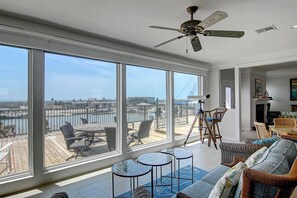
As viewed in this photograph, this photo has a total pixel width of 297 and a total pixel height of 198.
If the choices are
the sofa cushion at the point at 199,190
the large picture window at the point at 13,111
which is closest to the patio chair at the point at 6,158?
the large picture window at the point at 13,111

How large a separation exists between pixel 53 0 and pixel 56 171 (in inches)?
97.0

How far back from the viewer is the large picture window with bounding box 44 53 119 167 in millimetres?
2928

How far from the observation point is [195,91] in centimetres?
564

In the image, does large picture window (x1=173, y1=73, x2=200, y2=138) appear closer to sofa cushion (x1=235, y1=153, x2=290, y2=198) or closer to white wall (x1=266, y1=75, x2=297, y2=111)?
sofa cushion (x1=235, y1=153, x2=290, y2=198)

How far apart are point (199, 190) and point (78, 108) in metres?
2.45

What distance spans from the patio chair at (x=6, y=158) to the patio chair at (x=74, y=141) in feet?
2.49

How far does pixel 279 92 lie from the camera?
28.8 feet

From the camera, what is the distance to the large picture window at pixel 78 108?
293 cm

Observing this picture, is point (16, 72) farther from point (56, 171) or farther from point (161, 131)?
point (161, 131)

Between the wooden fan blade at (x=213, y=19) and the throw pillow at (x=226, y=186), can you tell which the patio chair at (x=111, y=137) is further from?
the throw pillow at (x=226, y=186)

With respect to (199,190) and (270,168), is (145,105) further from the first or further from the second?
(270,168)

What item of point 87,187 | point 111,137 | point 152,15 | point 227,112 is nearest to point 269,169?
point 152,15

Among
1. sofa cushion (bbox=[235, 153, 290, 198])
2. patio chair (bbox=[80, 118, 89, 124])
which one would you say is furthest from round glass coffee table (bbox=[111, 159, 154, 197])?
patio chair (bbox=[80, 118, 89, 124])

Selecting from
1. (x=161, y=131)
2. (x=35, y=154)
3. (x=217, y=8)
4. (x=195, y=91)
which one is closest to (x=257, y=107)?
(x=195, y=91)
